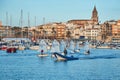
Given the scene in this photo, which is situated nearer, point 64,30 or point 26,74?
point 26,74

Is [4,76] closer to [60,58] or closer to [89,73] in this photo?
[89,73]

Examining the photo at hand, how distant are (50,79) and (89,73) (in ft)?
18.2

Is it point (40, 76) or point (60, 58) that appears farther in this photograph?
point (60, 58)

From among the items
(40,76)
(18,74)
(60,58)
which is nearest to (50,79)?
(40,76)

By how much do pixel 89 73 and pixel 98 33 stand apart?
473ft

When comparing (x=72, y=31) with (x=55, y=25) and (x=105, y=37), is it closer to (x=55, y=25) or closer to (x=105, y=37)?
(x=55, y=25)

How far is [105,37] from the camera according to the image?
173 meters

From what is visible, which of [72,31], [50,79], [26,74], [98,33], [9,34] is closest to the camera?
[50,79]

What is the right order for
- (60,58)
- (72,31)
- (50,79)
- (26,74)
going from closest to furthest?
(50,79) < (26,74) < (60,58) < (72,31)

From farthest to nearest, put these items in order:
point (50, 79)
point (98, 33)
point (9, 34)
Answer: point (98, 33), point (9, 34), point (50, 79)

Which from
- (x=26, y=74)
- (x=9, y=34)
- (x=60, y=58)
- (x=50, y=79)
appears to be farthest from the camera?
(x=9, y=34)

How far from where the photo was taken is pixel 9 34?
540 feet

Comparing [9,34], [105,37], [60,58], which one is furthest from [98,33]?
[60,58]

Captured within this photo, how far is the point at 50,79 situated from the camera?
36281 mm
